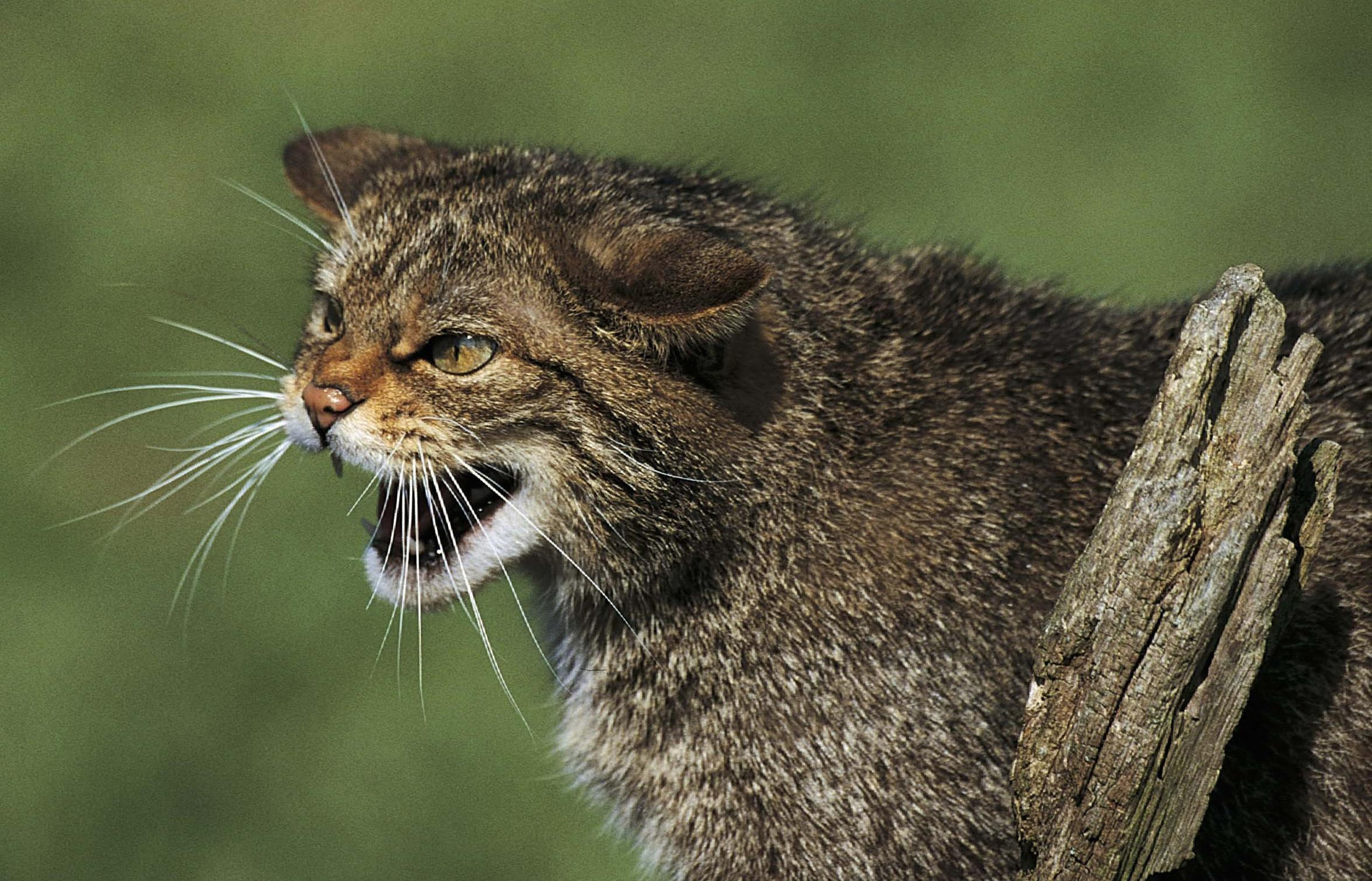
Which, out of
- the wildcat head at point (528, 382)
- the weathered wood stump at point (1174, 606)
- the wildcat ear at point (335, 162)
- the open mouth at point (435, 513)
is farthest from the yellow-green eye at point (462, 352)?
the weathered wood stump at point (1174, 606)

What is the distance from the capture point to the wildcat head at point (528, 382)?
409 cm

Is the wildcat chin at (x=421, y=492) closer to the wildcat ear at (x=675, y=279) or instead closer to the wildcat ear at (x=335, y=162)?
the wildcat ear at (x=675, y=279)

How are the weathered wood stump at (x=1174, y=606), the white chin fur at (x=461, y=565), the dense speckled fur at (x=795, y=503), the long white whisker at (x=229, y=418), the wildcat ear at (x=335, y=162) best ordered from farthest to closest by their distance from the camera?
the wildcat ear at (x=335, y=162) < the long white whisker at (x=229, y=418) < the white chin fur at (x=461, y=565) < the dense speckled fur at (x=795, y=503) < the weathered wood stump at (x=1174, y=606)

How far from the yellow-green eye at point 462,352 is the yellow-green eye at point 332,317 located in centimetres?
42

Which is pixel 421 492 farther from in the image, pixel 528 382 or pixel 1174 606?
pixel 1174 606

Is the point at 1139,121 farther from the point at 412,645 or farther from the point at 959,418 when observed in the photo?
the point at 959,418

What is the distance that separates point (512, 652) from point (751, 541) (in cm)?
380

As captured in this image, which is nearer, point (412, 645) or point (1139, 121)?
point (412, 645)

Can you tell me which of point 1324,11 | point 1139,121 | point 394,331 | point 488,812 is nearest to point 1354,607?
point 394,331

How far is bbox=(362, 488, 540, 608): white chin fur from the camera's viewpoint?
424 cm

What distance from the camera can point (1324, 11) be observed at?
12.1m

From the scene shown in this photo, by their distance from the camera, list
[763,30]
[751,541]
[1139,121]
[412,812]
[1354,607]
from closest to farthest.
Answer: [1354,607], [751,541], [412,812], [1139,121], [763,30]

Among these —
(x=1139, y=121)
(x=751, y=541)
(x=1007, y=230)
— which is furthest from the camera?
(x=1139, y=121)

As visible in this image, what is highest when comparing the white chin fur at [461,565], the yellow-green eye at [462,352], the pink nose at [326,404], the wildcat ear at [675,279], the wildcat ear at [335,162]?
the wildcat ear at [335,162]
